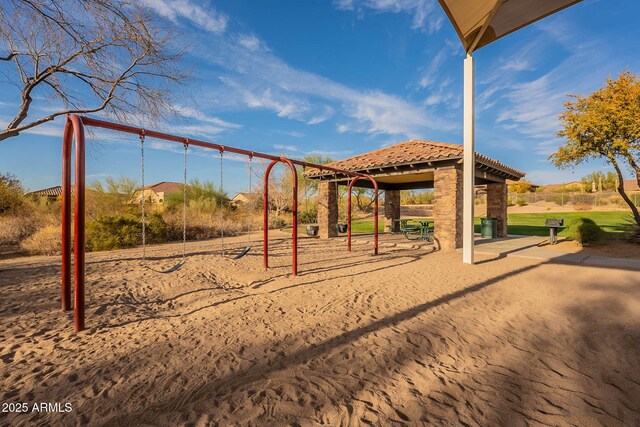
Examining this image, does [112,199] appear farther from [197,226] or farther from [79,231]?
[79,231]

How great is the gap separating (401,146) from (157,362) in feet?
41.7

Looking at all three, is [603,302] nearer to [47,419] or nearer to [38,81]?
[47,419]

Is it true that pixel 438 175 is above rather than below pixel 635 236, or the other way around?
above

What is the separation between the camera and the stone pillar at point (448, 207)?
9.60 meters

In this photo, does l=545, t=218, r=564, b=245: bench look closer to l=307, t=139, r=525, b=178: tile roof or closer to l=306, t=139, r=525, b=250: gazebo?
l=306, t=139, r=525, b=250: gazebo

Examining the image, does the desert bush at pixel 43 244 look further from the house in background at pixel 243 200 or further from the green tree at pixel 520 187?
the green tree at pixel 520 187

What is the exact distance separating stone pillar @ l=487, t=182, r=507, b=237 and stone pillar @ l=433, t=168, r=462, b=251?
4.67 metres

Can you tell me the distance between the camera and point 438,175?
9945 millimetres

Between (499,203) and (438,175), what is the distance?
5.47 metres

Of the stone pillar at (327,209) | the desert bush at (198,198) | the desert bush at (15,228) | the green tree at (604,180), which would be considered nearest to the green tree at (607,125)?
the stone pillar at (327,209)

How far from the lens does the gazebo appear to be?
9.68 meters

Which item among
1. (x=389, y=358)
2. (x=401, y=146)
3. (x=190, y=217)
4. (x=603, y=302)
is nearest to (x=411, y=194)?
(x=401, y=146)

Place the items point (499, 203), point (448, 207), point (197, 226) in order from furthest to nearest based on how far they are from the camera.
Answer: point (197, 226), point (499, 203), point (448, 207)

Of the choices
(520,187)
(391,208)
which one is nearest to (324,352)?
(391,208)
